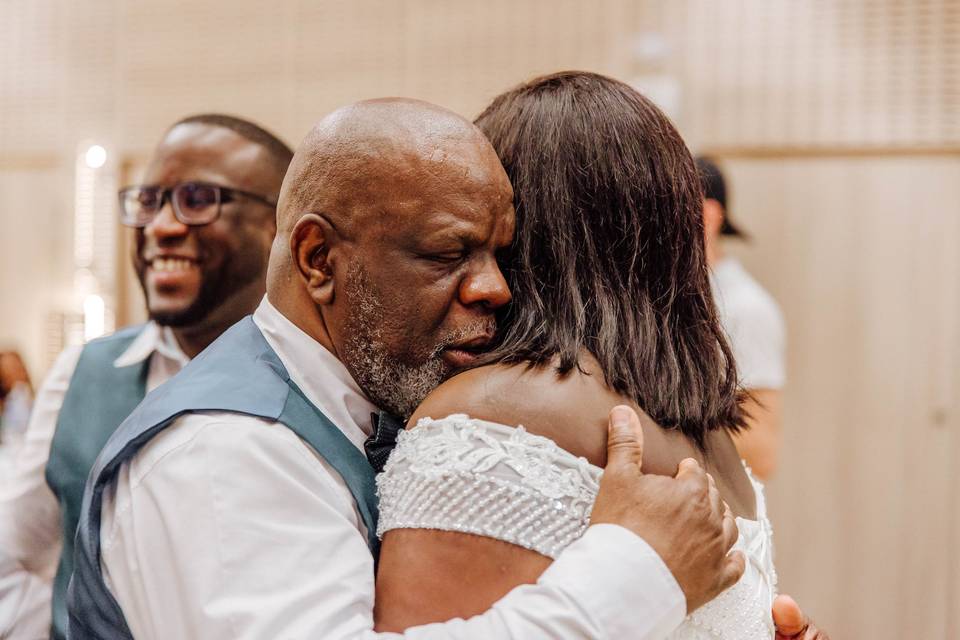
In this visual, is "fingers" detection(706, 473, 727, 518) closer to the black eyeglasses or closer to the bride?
the bride

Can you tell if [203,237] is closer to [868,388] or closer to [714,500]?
[714,500]

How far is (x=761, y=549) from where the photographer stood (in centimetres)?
137

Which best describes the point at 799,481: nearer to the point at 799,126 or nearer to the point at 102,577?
the point at 799,126

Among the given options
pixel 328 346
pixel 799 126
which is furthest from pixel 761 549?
pixel 799 126

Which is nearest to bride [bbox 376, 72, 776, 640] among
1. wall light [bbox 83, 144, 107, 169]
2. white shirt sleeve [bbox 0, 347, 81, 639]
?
white shirt sleeve [bbox 0, 347, 81, 639]

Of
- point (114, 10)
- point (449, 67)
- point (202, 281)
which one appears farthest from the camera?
point (114, 10)

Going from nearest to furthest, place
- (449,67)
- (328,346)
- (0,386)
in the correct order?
(328,346), (0,386), (449,67)

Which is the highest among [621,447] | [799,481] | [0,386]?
[621,447]

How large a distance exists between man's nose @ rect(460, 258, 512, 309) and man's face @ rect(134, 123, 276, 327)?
987mm

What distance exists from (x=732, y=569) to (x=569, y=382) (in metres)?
0.31

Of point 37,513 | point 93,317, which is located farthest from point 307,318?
point 93,317

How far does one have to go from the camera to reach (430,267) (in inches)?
50.3

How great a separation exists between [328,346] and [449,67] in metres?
3.81

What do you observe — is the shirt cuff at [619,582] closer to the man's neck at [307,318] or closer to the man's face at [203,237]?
the man's neck at [307,318]
